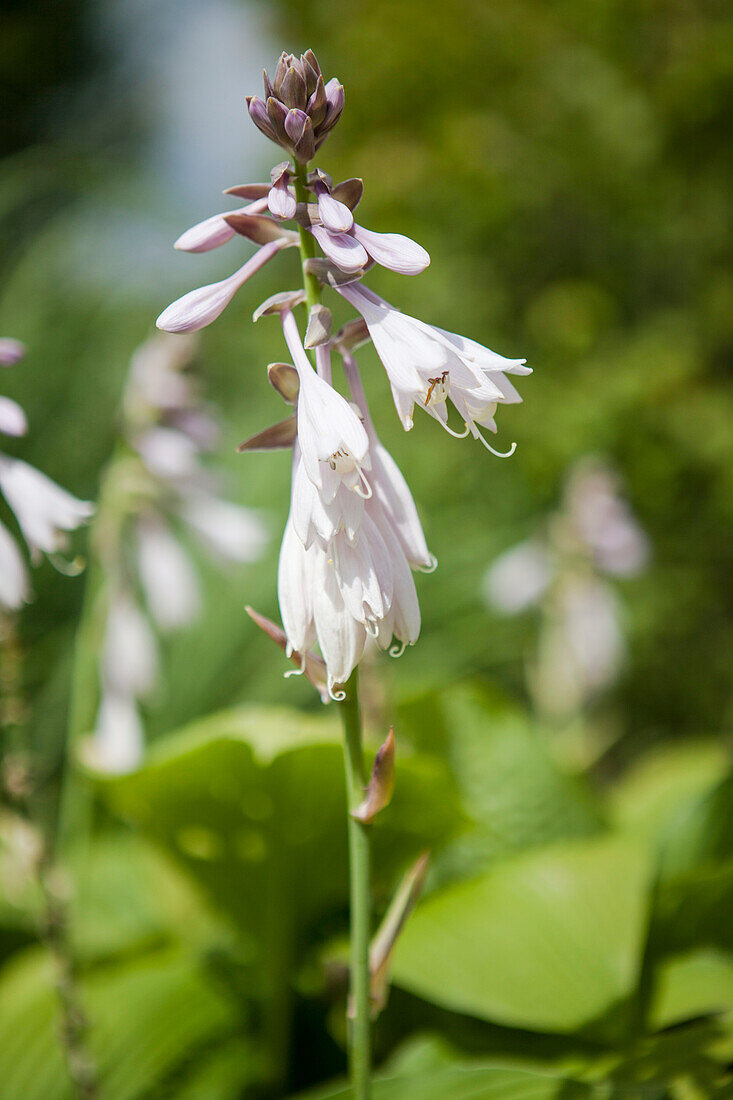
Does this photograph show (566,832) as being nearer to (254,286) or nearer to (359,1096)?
(359,1096)

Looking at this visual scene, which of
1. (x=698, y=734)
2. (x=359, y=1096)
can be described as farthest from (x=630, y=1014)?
(x=698, y=734)

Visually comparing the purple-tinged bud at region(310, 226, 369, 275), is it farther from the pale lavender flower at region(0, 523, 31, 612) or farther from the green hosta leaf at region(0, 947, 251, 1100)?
the green hosta leaf at region(0, 947, 251, 1100)

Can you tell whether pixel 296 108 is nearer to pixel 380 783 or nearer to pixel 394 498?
pixel 394 498

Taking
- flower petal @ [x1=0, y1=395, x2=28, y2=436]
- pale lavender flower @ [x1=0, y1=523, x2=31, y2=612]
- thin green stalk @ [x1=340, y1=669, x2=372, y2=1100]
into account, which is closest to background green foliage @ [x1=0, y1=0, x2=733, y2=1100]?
thin green stalk @ [x1=340, y1=669, x2=372, y2=1100]

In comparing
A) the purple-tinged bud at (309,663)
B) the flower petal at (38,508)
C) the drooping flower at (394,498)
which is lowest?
the purple-tinged bud at (309,663)

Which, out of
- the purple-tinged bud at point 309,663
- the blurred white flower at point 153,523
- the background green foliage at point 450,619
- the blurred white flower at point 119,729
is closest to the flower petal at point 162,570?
the blurred white flower at point 153,523

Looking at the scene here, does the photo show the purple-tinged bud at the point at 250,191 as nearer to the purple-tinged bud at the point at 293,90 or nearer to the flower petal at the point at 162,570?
the purple-tinged bud at the point at 293,90

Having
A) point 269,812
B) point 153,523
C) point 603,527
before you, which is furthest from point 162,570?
point 603,527
